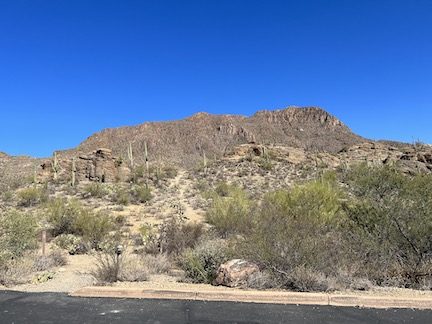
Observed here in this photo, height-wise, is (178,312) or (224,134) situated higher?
(224,134)

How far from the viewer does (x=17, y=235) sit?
11156mm

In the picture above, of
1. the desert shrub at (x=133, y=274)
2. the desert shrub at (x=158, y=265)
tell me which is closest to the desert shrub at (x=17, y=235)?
the desert shrub at (x=133, y=274)

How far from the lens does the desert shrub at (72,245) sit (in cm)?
1298

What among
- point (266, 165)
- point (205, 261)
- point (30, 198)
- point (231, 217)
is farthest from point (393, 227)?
point (266, 165)

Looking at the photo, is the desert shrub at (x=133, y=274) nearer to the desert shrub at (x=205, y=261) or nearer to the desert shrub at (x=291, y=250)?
the desert shrub at (x=205, y=261)

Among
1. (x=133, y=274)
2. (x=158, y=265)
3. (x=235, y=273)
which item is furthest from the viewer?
(x=158, y=265)

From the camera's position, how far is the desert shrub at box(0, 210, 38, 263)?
10.5 metres

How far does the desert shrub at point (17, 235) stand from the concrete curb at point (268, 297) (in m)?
4.04

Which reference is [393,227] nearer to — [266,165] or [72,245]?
[72,245]

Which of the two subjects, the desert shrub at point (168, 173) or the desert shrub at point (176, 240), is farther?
the desert shrub at point (168, 173)

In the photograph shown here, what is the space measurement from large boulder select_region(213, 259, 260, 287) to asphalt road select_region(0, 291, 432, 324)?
1086 millimetres

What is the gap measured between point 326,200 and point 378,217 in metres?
5.04

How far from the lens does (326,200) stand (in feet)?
49.2

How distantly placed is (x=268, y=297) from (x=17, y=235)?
7721 mm
